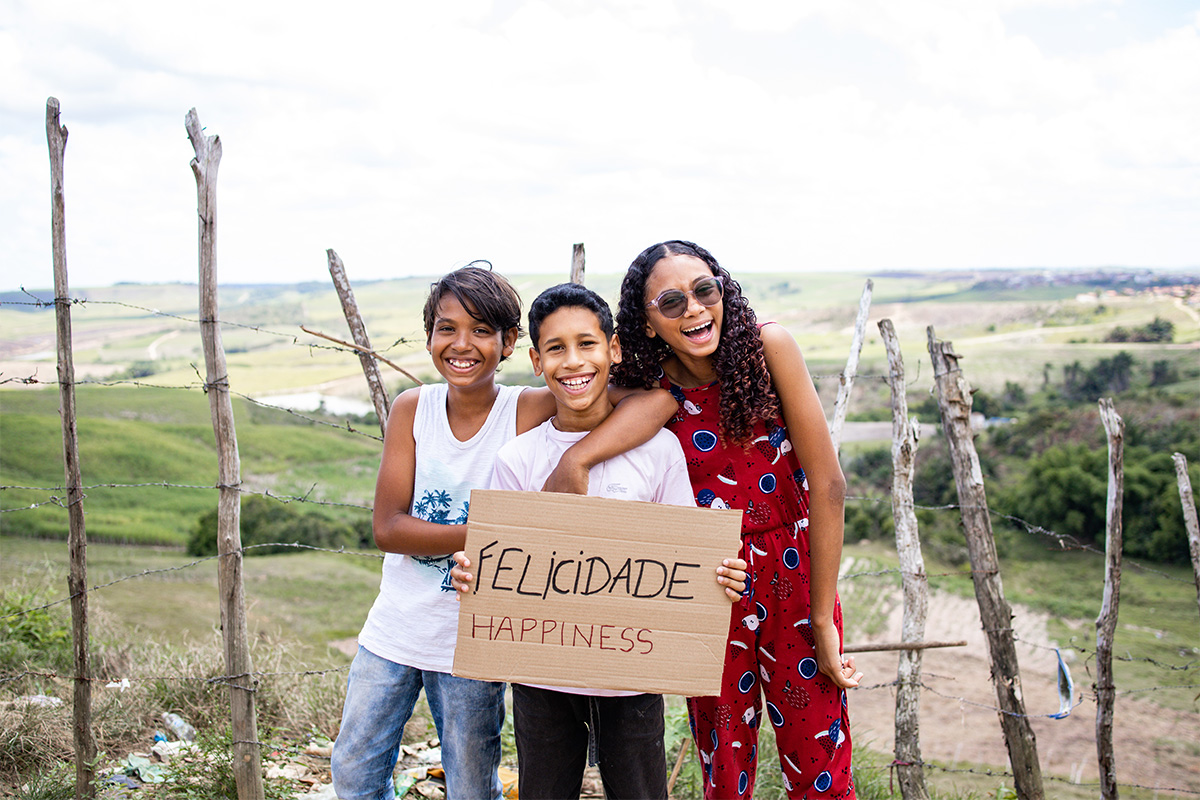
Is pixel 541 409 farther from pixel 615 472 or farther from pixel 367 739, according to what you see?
pixel 367 739

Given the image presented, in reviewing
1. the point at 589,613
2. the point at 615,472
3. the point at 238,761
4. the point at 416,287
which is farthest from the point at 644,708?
the point at 416,287

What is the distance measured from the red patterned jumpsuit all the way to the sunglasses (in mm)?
251

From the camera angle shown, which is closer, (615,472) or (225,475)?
(615,472)

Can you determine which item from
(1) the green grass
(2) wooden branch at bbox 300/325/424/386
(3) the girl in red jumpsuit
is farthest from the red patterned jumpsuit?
(1) the green grass

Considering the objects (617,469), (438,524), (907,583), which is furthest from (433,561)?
(907,583)

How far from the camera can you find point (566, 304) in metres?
2.11

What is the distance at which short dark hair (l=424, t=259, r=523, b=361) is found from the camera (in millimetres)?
2254

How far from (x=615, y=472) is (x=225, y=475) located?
187 cm

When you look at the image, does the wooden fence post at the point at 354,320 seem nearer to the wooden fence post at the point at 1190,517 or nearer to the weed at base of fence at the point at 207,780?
the weed at base of fence at the point at 207,780

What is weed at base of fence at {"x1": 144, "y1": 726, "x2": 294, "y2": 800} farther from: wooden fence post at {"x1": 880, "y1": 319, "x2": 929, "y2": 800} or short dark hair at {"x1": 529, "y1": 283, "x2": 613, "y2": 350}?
wooden fence post at {"x1": 880, "y1": 319, "x2": 929, "y2": 800}

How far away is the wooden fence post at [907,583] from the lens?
3.76 metres

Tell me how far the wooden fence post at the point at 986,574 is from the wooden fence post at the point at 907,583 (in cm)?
20

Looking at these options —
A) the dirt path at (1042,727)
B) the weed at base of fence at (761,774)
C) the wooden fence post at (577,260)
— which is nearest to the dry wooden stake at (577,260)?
the wooden fence post at (577,260)

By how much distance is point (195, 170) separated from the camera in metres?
3.01
